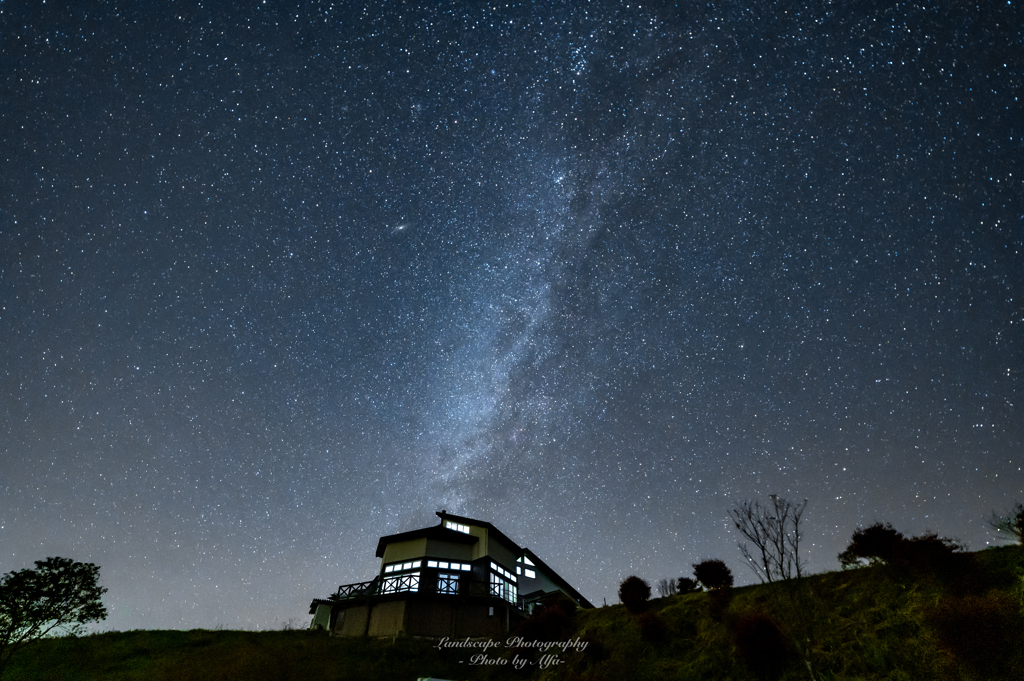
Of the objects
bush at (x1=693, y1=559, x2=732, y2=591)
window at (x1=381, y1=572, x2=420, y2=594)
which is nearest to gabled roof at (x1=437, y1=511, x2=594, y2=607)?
window at (x1=381, y1=572, x2=420, y2=594)

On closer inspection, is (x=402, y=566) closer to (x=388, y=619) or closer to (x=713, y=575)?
(x=388, y=619)

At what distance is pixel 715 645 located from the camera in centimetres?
2056

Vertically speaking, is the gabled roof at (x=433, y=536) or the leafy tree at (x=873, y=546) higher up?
the gabled roof at (x=433, y=536)

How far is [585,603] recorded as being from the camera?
5319cm

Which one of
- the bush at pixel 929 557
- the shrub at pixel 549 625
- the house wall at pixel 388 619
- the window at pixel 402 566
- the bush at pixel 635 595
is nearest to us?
the bush at pixel 929 557

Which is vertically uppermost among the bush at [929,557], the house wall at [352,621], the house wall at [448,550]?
the house wall at [448,550]

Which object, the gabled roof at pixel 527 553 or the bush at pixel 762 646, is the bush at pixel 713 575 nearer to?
the bush at pixel 762 646

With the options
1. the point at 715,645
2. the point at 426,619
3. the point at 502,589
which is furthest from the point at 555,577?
the point at 715,645

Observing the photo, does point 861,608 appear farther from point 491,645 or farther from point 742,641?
point 491,645

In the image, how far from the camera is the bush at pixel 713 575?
25438 mm

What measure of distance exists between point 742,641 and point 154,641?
116 feet

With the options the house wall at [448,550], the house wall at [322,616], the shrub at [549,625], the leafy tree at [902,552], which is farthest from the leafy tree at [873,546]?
the house wall at [322,616]

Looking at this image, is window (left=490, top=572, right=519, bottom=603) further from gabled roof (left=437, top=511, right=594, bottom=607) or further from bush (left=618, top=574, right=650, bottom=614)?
bush (left=618, top=574, right=650, bottom=614)

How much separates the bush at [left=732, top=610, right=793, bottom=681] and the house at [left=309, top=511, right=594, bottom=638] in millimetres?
18572
